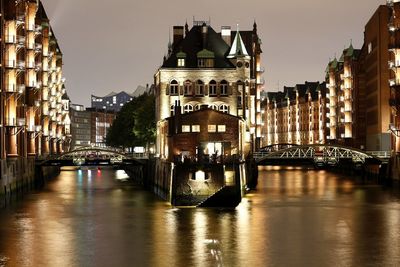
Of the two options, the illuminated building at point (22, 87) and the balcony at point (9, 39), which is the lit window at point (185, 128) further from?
the balcony at point (9, 39)

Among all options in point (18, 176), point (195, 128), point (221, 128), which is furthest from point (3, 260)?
point (18, 176)

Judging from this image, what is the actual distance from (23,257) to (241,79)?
2224 inches

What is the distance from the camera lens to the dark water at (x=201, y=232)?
4878cm

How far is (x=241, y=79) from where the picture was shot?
102 m

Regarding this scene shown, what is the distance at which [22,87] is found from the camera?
290 ft

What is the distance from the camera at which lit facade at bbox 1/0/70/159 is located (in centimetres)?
8375

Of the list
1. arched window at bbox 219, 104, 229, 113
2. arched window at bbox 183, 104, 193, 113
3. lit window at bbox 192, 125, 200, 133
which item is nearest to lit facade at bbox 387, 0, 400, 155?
arched window at bbox 219, 104, 229, 113

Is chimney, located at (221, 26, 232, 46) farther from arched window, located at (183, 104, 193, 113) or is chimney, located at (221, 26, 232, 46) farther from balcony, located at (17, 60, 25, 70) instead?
balcony, located at (17, 60, 25, 70)

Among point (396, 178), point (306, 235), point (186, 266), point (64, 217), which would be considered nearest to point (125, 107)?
point (396, 178)

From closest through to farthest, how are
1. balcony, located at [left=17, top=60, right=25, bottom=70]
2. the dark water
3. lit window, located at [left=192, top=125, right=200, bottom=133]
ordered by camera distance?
the dark water
lit window, located at [left=192, top=125, right=200, bottom=133]
balcony, located at [left=17, top=60, right=25, bottom=70]

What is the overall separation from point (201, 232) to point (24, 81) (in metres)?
41.6

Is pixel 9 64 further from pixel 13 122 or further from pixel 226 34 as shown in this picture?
pixel 226 34

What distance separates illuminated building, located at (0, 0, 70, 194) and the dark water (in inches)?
249

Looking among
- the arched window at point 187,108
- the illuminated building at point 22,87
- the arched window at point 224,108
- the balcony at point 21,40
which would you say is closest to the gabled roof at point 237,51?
the arched window at point 224,108
